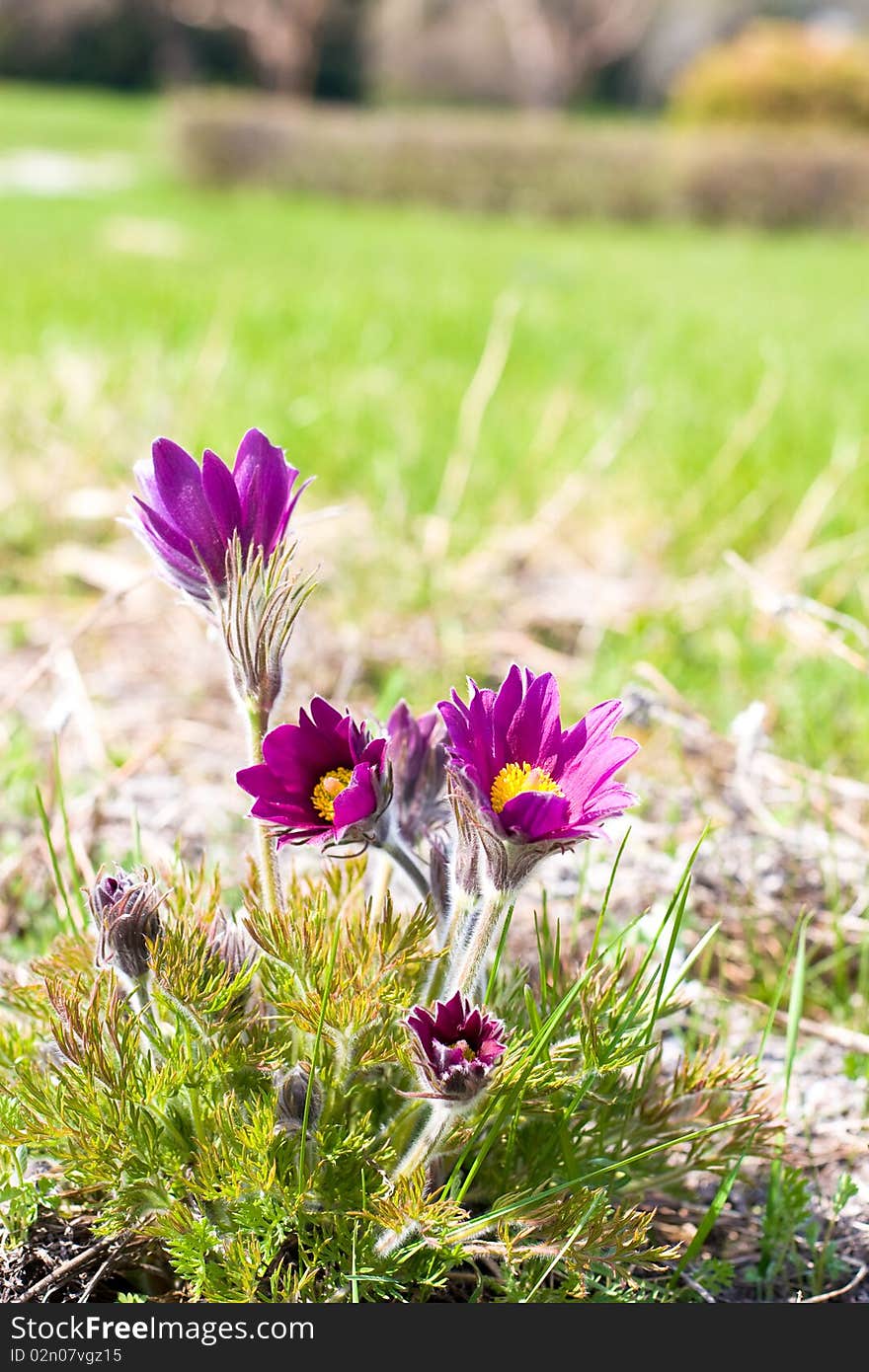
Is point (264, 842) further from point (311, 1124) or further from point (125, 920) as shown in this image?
point (311, 1124)

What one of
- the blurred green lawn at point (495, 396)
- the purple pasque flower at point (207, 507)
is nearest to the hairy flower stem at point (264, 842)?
the purple pasque flower at point (207, 507)

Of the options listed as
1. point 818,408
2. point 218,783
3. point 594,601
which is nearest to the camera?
point 218,783

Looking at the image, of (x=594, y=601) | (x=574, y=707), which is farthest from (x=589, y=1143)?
(x=594, y=601)

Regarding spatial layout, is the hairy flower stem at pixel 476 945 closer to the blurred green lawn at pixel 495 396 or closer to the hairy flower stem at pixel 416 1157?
the hairy flower stem at pixel 416 1157

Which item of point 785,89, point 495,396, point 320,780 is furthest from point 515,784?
point 785,89

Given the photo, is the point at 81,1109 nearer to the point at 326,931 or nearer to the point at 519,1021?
the point at 326,931
